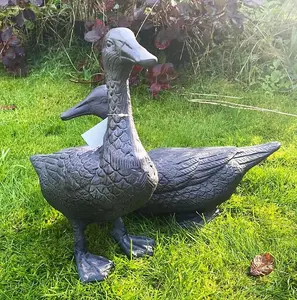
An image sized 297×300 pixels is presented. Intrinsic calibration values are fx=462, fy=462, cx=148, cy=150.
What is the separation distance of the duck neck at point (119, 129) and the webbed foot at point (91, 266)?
1.54 feet

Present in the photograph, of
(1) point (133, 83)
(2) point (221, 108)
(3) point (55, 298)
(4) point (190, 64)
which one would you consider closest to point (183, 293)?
(3) point (55, 298)

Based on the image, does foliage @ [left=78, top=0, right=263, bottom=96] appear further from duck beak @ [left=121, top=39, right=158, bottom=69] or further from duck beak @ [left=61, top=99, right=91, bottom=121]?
duck beak @ [left=121, top=39, right=158, bottom=69]

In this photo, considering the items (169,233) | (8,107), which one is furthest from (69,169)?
(8,107)

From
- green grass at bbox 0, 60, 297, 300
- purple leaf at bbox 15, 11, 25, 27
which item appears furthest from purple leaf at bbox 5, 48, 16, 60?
green grass at bbox 0, 60, 297, 300

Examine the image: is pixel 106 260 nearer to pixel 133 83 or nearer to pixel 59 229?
pixel 59 229

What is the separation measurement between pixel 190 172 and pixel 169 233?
0.96 ft

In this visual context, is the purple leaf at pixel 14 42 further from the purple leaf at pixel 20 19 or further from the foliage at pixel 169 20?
the foliage at pixel 169 20

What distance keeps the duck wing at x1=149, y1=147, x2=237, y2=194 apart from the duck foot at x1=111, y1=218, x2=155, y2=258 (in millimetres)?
208

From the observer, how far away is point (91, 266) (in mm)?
1780

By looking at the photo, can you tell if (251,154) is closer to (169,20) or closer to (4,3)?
(169,20)

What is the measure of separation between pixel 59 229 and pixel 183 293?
0.66 m

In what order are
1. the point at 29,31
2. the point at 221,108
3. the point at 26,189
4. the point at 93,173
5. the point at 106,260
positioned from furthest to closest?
the point at 29,31
the point at 221,108
the point at 26,189
the point at 106,260
the point at 93,173

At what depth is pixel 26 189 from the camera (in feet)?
7.59

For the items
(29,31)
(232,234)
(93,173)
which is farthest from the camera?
(29,31)
